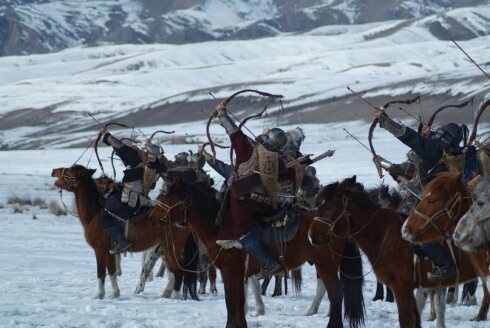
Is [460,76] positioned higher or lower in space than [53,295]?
higher

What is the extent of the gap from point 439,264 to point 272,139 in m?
2.25

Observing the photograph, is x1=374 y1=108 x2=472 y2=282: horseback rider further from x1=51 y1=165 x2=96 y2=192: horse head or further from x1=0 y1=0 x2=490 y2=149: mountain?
x1=0 y1=0 x2=490 y2=149: mountain

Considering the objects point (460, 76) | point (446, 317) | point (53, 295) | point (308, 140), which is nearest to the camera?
point (446, 317)

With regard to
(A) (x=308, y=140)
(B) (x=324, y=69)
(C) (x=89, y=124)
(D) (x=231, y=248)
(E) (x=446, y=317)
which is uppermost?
(B) (x=324, y=69)

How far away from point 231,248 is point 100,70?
14124 cm

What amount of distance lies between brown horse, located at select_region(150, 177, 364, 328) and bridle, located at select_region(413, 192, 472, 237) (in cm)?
210

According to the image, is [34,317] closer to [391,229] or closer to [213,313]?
[213,313]

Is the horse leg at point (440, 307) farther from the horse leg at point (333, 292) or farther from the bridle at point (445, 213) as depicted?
the bridle at point (445, 213)

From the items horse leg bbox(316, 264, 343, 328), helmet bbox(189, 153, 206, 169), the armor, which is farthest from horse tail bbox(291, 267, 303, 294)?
the armor

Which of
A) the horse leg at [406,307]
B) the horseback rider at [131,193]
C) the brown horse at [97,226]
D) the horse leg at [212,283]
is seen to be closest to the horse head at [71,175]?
the brown horse at [97,226]

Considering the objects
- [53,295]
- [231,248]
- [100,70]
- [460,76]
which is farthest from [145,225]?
[100,70]

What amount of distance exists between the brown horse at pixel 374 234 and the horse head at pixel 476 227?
1.84 meters

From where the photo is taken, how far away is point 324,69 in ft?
404

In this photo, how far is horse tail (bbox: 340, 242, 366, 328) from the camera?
30.8 ft
